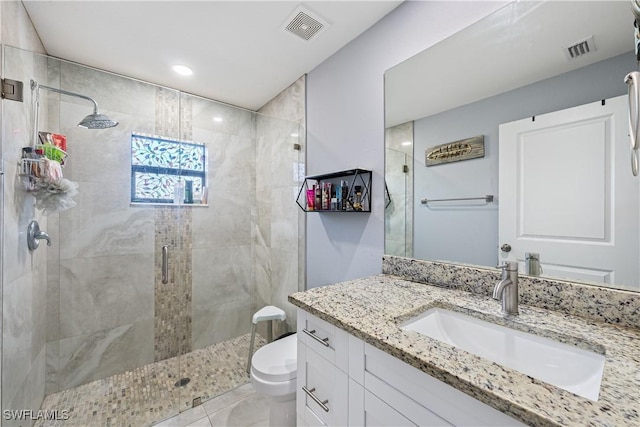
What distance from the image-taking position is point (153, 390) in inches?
70.7

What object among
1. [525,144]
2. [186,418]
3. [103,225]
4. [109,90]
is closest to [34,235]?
[103,225]

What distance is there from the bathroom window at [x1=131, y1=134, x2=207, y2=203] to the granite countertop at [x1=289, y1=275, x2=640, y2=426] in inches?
57.6

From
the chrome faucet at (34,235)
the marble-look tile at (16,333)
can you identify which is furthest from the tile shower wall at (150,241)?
the marble-look tile at (16,333)

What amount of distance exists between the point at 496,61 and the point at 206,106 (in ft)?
6.59

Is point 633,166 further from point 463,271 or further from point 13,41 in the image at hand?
point 13,41

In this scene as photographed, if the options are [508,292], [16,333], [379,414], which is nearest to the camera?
[379,414]

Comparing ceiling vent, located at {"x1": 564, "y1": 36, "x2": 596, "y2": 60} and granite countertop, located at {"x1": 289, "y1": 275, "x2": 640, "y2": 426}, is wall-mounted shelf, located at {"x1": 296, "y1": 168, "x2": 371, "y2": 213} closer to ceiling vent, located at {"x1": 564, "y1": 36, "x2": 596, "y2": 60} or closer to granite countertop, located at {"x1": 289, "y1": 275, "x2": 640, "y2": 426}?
granite countertop, located at {"x1": 289, "y1": 275, "x2": 640, "y2": 426}

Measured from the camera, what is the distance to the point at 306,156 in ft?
7.06

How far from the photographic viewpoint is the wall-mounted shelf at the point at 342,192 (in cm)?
160

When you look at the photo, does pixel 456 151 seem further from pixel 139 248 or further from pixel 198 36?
pixel 139 248

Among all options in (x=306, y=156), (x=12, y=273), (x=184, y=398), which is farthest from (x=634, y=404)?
(x=12, y=273)

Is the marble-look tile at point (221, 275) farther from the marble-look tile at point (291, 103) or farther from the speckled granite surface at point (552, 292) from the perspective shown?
the speckled granite surface at point (552, 292)

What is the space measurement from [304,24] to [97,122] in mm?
1550

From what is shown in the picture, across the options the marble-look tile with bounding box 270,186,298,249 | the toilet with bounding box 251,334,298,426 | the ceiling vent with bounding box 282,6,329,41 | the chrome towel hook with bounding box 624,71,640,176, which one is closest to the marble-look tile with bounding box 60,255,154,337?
the marble-look tile with bounding box 270,186,298,249
